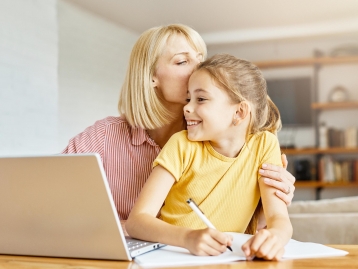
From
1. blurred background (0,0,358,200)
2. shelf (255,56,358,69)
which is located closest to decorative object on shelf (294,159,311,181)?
blurred background (0,0,358,200)

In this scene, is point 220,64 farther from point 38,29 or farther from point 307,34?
point 307,34

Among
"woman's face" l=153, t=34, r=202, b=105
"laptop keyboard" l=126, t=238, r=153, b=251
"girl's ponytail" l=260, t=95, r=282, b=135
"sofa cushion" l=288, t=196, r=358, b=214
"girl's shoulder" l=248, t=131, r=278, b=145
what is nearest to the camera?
"laptop keyboard" l=126, t=238, r=153, b=251

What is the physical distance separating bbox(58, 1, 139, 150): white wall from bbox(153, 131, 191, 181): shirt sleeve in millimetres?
4758

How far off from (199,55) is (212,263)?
90 centimetres

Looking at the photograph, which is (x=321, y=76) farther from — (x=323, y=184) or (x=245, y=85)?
(x=245, y=85)

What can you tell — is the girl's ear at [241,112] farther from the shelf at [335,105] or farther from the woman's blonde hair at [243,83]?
the shelf at [335,105]

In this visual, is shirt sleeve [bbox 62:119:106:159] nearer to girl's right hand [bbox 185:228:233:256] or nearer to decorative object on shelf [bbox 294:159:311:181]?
girl's right hand [bbox 185:228:233:256]

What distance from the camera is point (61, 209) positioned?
91cm

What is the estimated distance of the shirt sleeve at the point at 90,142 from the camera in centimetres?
170

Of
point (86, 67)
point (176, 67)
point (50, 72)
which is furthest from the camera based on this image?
point (86, 67)

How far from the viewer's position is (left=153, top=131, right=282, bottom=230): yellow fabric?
1.27 metres

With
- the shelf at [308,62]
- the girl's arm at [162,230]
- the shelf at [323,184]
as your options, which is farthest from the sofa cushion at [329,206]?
the shelf at [308,62]

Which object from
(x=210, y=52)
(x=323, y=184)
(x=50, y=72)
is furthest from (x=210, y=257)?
(x=210, y=52)

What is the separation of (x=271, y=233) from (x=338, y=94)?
667 centimetres
